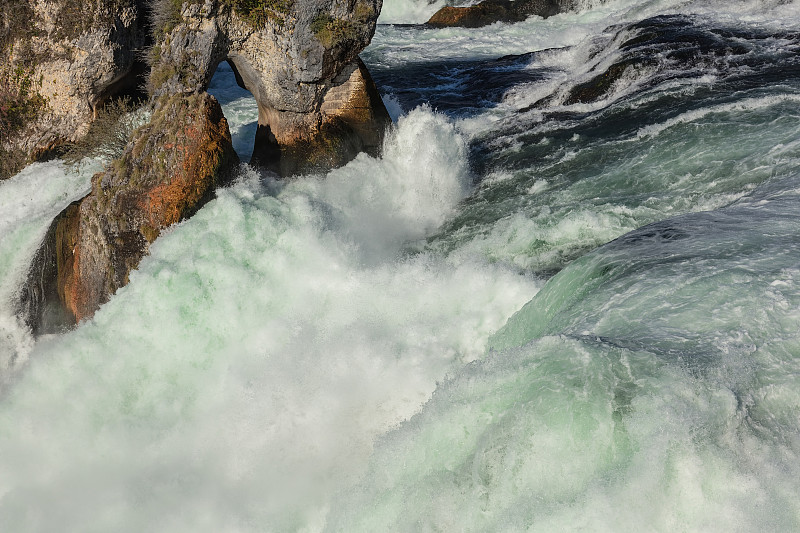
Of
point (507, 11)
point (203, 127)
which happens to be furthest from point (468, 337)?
point (507, 11)

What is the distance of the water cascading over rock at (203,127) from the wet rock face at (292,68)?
0.01m

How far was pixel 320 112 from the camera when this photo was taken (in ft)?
36.6

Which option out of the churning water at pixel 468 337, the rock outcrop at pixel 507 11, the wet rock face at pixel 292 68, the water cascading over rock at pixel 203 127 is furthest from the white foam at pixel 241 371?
the rock outcrop at pixel 507 11

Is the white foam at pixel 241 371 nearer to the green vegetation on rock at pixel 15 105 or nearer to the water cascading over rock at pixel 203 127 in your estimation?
the water cascading over rock at pixel 203 127

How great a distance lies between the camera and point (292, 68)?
10641 millimetres

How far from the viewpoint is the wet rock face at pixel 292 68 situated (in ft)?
33.9

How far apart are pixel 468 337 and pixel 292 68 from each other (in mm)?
5284

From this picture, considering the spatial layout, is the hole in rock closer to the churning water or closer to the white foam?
the churning water

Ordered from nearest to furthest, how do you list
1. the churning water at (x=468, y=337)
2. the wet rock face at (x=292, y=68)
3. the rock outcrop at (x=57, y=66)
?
the churning water at (x=468, y=337) < the wet rock face at (x=292, y=68) < the rock outcrop at (x=57, y=66)

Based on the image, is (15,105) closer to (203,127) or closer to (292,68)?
(203,127)

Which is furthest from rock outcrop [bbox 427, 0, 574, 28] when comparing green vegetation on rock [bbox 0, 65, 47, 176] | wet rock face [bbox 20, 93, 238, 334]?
wet rock face [bbox 20, 93, 238, 334]

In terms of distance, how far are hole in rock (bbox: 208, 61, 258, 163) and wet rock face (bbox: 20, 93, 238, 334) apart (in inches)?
88.8

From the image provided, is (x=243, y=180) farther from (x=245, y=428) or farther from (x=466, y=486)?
(x=466, y=486)

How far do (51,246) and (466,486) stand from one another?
26.2 feet
